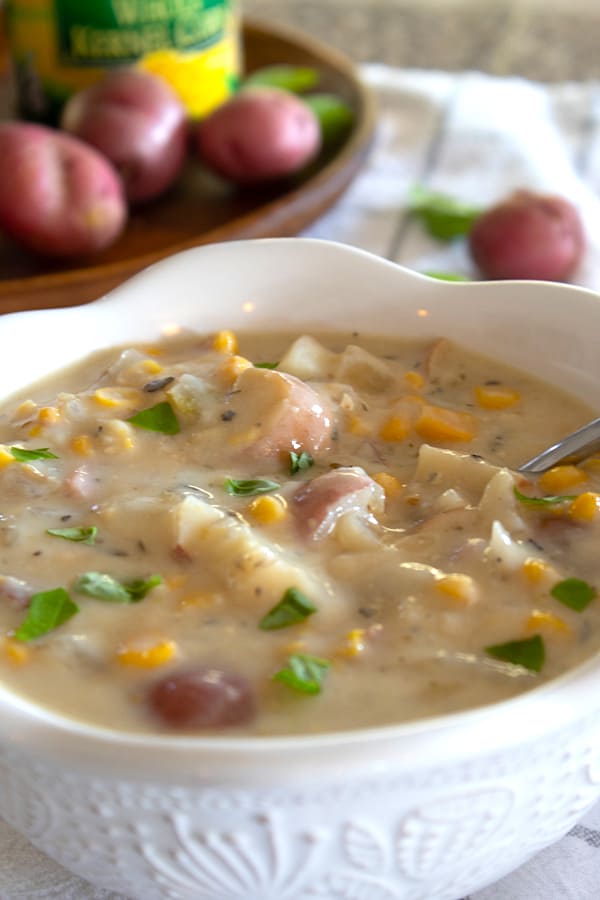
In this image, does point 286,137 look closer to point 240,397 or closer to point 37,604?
point 240,397

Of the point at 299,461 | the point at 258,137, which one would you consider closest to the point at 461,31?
the point at 258,137

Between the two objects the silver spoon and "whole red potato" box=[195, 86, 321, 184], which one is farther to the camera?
"whole red potato" box=[195, 86, 321, 184]

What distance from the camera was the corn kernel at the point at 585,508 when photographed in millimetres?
1653

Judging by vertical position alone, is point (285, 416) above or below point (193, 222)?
above

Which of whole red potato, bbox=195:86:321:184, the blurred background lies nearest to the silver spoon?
whole red potato, bbox=195:86:321:184

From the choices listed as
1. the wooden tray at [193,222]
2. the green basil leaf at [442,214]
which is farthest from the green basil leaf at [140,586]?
the green basil leaf at [442,214]

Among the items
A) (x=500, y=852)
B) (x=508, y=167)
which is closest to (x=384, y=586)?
(x=500, y=852)

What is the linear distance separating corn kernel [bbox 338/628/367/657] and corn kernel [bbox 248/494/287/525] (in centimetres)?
25

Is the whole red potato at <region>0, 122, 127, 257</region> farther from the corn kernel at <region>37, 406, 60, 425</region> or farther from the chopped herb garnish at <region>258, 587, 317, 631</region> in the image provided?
the chopped herb garnish at <region>258, 587, 317, 631</region>

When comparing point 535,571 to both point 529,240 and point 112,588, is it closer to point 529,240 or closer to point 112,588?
point 112,588

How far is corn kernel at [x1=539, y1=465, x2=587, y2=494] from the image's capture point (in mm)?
1769

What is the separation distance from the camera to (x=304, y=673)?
4.56 feet

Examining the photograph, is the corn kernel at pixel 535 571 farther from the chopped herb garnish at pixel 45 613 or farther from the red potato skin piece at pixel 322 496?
the chopped herb garnish at pixel 45 613

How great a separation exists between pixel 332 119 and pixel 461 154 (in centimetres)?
46
